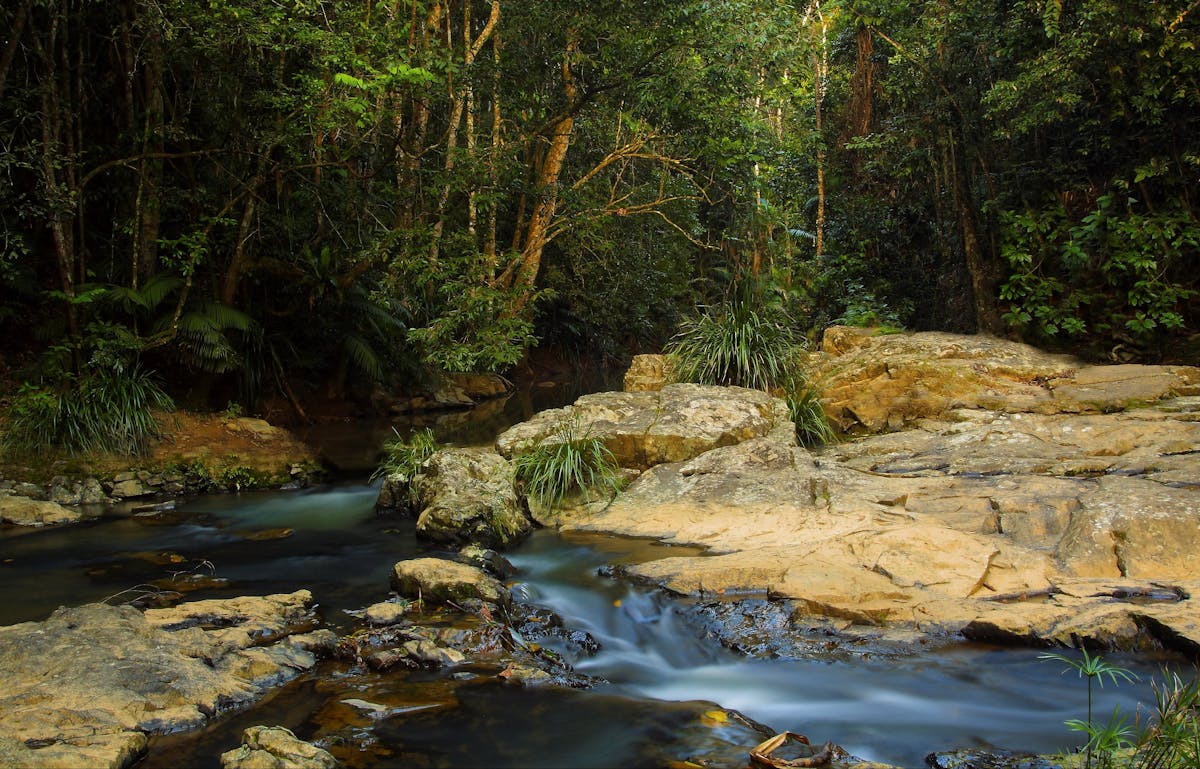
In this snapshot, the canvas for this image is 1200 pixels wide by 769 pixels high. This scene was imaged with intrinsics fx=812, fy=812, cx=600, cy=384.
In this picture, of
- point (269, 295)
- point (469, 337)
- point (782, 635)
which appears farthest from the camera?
point (269, 295)

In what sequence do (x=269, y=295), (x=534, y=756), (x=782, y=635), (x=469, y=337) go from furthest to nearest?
1. (x=269, y=295)
2. (x=469, y=337)
3. (x=782, y=635)
4. (x=534, y=756)

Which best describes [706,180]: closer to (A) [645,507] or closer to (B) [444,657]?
(A) [645,507]

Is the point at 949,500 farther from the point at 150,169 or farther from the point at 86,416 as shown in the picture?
the point at 150,169

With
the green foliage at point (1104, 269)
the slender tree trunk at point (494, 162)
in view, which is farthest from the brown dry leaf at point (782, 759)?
the green foliage at point (1104, 269)

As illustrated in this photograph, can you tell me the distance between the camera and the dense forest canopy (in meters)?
9.44

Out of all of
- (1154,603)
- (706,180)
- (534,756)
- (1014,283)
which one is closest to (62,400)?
(534,756)

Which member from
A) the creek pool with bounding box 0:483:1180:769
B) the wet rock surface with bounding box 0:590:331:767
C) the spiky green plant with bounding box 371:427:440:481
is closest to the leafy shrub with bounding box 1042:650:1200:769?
the creek pool with bounding box 0:483:1180:769

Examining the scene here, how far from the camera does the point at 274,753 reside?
3.28 m

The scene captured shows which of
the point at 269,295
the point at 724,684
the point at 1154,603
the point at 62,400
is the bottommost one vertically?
the point at 724,684

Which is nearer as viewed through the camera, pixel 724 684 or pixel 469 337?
pixel 724 684

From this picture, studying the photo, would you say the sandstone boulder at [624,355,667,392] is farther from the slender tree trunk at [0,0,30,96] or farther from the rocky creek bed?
the slender tree trunk at [0,0,30,96]

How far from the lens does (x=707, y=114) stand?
36.4 ft

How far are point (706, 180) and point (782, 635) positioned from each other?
9764 millimetres

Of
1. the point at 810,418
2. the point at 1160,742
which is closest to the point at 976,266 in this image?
the point at 810,418
